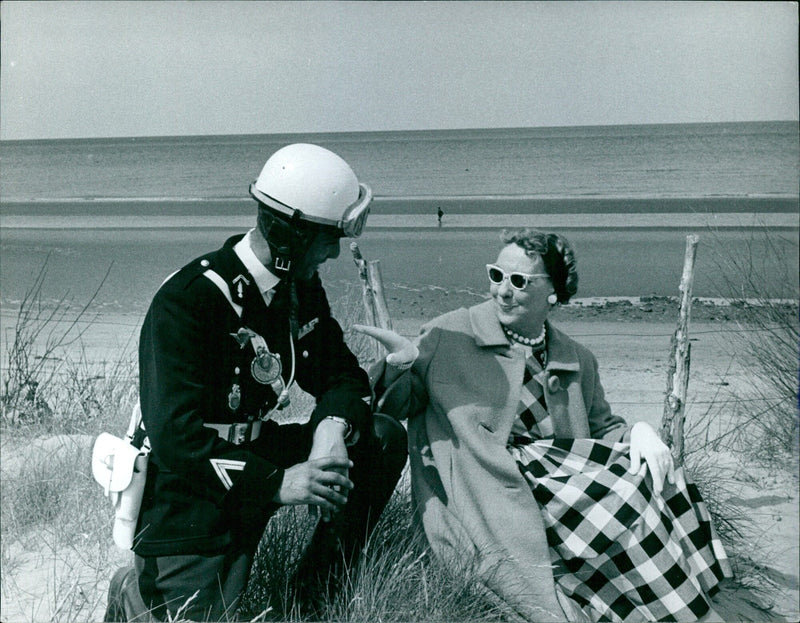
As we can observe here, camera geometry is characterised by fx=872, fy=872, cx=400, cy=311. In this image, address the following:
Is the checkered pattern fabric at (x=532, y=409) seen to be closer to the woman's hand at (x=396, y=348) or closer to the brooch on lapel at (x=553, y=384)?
the brooch on lapel at (x=553, y=384)

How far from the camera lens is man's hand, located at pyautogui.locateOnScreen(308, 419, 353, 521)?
2.93 m

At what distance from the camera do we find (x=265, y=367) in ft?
9.81

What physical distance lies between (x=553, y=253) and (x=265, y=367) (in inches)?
51.1

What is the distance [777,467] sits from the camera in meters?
4.88

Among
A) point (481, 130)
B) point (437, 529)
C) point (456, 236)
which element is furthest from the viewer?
point (481, 130)

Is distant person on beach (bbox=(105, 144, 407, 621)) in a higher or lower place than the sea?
higher

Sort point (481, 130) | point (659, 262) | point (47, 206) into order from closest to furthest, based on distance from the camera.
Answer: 1. point (659, 262)
2. point (47, 206)
3. point (481, 130)

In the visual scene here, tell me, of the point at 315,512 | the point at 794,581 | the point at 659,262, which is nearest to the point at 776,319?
the point at 794,581

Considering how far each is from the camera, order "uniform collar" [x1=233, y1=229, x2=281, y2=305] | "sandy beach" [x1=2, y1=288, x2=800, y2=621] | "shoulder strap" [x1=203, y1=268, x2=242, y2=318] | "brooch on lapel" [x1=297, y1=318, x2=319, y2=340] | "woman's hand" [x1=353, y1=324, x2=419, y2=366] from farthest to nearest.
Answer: "sandy beach" [x1=2, y1=288, x2=800, y2=621] → "woman's hand" [x1=353, y1=324, x2=419, y2=366] → "brooch on lapel" [x1=297, y1=318, x2=319, y2=340] → "uniform collar" [x1=233, y1=229, x2=281, y2=305] → "shoulder strap" [x1=203, y1=268, x2=242, y2=318]

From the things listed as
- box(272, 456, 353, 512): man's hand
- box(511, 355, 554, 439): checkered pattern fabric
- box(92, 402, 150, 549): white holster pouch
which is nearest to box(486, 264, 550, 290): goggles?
box(511, 355, 554, 439): checkered pattern fabric

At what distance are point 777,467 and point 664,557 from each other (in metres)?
2.06

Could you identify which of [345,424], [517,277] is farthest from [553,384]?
[345,424]

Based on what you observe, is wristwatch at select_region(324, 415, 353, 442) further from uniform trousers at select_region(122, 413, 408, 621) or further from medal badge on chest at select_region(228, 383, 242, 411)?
medal badge on chest at select_region(228, 383, 242, 411)

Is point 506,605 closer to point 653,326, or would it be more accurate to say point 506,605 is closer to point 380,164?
point 653,326
